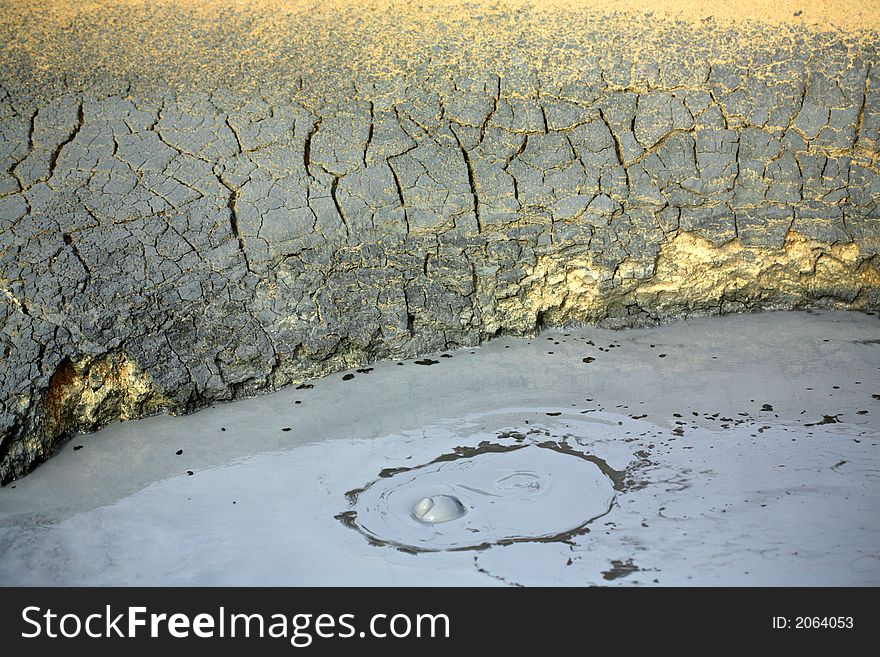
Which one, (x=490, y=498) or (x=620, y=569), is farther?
(x=490, y=498)

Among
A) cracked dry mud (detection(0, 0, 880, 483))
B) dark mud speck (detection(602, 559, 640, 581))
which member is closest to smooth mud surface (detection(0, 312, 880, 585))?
dark mud speck (detection(602, 559, 640, 581))

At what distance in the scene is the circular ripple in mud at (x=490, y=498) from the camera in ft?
7.86

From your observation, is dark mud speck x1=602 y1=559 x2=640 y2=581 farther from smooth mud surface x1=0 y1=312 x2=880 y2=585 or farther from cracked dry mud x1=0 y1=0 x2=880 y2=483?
cracked dry mud x1=0 y1=0 x2=880 y2=483

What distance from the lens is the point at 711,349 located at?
3.43 m

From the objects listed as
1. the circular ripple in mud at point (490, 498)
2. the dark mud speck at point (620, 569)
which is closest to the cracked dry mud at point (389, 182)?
the circular ripple in mud at point (490, 498)

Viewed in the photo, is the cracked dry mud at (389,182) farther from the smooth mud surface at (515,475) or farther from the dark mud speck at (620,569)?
the dark mud speck at (620,569)

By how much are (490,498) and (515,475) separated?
144 mm

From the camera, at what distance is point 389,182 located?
3543 millimetres

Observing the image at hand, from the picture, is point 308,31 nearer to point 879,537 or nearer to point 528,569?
point 528,569

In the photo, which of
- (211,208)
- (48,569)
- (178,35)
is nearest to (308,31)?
(178,35)

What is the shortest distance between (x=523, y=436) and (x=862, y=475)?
37.6 inches

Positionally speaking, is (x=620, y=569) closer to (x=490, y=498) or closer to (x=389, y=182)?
(x=490, y=498)

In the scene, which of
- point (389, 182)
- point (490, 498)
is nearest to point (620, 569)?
point (490, 498)

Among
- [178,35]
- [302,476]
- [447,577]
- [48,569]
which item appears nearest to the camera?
[447,577]
